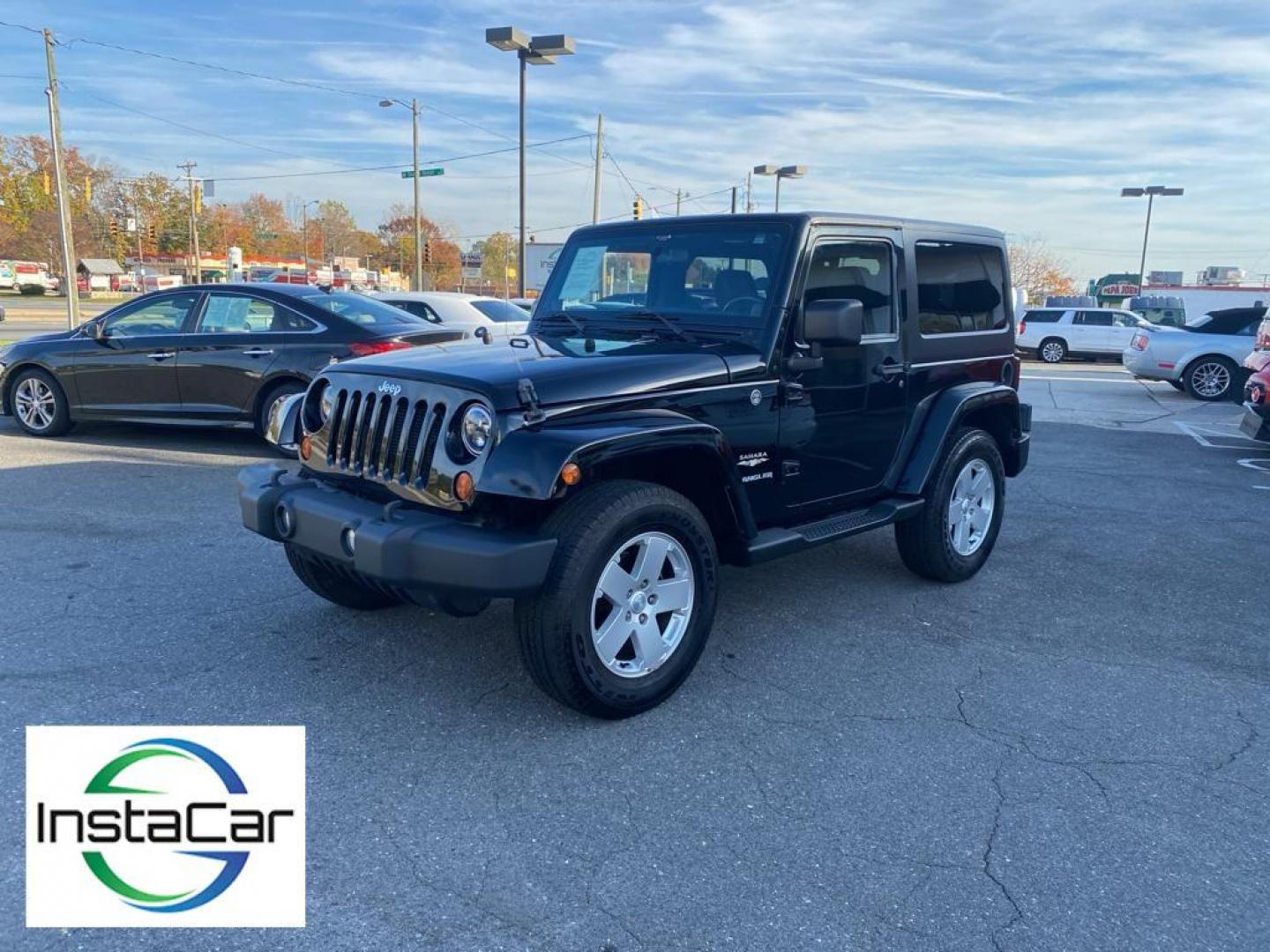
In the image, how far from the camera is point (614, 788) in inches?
126

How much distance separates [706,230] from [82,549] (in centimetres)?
404

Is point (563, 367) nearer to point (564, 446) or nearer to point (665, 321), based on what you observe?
point (564, 446)

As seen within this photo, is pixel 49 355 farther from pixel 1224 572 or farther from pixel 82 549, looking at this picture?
pixel 1224 572

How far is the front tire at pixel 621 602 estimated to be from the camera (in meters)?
3.34

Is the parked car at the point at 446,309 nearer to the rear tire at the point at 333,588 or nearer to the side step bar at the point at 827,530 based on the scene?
the rear tire at the point at 333,588

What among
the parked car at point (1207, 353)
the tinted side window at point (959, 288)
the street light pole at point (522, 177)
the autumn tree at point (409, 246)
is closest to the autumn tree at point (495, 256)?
the autumn tree at point (409, 246)

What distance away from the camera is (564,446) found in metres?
3.29

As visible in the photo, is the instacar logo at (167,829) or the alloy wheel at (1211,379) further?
the alloy wheel at (1211,379)

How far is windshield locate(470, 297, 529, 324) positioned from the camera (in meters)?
13.3

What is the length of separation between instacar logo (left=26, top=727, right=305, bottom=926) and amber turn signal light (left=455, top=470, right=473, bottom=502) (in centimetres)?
101

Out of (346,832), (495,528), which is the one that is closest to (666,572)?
(495,528)

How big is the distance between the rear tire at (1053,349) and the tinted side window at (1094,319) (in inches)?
25.9

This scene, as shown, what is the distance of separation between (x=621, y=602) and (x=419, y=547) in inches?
31.0

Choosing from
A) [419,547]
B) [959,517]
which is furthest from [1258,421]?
[419,547]
